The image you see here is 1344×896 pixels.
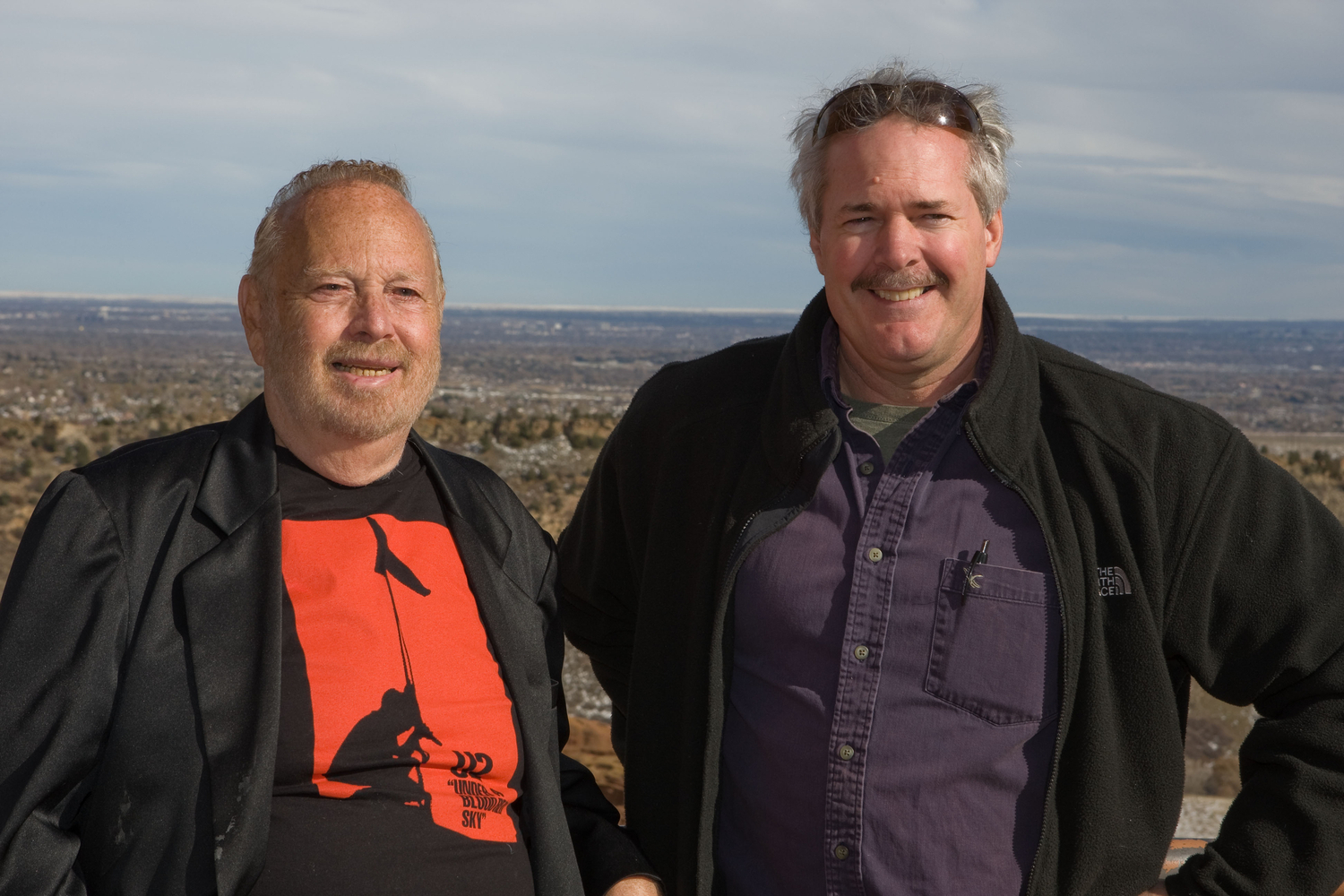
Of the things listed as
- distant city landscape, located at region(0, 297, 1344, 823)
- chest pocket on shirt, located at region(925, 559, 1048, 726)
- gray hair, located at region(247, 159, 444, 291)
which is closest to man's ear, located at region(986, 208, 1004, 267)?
chest pocket on shirt, located at region(925, 559, 1048, 726)

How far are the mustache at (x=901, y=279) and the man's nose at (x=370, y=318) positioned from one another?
40.2 inches

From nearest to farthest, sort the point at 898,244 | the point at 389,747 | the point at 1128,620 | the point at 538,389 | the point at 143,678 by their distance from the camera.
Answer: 1. the point at 143,678
2. the point at 389,747
3. the point at 1128,620
4. the point at 898,244
5. the point at 538,389

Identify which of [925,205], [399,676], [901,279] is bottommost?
[399,676]

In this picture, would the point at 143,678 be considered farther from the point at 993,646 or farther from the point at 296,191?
the point at 993,646

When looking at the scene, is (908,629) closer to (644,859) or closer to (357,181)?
(644,859)

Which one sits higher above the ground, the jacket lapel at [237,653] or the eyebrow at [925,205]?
the eyebrow at [925,205]

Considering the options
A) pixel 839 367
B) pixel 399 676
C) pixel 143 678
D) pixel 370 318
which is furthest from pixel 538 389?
pixel 143 678

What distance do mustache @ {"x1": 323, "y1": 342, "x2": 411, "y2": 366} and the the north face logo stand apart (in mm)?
1540

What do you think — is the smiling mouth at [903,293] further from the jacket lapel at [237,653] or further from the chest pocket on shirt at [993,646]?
the jacket lapel at [237,653]

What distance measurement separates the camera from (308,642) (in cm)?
221

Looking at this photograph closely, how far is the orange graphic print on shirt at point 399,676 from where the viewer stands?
2.18m

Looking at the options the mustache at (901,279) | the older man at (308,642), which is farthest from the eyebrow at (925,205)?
the older man at (308,642)

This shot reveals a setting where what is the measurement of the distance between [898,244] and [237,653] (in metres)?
1.55

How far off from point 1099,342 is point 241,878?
15112cm
